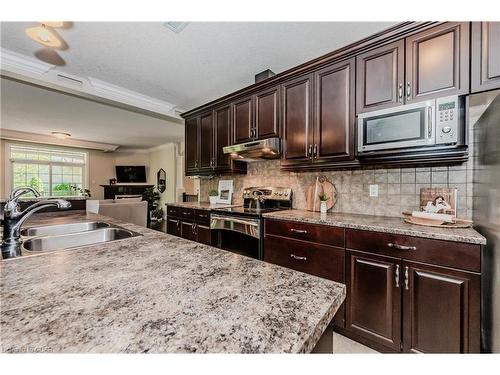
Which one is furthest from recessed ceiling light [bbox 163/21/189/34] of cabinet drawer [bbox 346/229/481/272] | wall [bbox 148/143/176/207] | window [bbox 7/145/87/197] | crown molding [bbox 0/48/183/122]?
window [bbox 7/145/87/197]

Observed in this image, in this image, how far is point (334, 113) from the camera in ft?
6.49

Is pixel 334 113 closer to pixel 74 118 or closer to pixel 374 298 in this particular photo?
pixel 374 298

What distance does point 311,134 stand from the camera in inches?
84.1

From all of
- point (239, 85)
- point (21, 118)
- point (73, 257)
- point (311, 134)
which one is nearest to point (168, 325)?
point (73, 257)

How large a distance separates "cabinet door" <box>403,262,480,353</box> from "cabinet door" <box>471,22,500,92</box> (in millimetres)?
1143

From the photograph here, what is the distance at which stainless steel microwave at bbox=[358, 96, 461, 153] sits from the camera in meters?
1.45

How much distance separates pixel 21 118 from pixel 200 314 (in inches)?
247

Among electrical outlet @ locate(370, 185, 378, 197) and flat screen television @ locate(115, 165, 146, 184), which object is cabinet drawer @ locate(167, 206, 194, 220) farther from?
flat screen television @ locate(115, 165, 146, 184)

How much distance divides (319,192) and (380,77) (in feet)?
3.77

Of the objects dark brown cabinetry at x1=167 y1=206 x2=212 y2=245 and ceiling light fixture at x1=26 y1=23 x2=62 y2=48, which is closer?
ceiling light fixture at x1=26 y1=23 x2=62 y2=48

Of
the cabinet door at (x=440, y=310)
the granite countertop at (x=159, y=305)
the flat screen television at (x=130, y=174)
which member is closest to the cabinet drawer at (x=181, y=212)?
the granite countertop at (x=159, y=305)

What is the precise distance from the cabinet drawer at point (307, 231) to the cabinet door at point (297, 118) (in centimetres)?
69

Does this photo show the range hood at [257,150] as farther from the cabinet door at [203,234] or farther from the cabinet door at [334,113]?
the cabinet door at [203,234]
